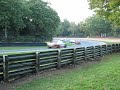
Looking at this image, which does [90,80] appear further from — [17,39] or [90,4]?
[17,39]

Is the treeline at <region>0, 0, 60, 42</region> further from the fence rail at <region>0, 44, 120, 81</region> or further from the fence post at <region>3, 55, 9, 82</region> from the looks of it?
the fence post at <region>3, 55, 9, 82</region>

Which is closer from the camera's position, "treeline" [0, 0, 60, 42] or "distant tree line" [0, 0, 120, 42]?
"distant tree line" [0, 0, 120, 42]

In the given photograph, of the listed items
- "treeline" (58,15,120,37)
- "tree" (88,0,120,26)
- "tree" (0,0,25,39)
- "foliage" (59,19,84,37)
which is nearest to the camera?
"tree" (88,0,120,26)

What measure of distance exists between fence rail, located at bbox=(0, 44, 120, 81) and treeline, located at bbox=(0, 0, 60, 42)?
98.6ft

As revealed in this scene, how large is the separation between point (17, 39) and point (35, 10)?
8.25 metres

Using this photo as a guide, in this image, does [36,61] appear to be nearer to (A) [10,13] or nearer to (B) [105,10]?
(B) [105,10]

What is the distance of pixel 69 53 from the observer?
41.7 ft

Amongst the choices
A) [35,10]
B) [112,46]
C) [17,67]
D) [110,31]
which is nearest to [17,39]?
[35,10]

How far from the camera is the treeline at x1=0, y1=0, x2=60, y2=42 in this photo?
43000 millimetres

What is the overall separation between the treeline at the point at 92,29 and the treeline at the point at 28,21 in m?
58.0

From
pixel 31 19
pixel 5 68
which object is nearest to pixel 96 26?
pixel 31 19

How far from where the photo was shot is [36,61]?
9680mm

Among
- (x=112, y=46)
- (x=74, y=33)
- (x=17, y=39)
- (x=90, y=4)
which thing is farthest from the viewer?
(x=74, y=33)

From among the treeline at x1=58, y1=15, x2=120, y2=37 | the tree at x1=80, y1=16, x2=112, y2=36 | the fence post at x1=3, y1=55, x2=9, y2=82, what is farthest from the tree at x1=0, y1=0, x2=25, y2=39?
the tree at x1=80, y1=16, x2=112, y2=36
